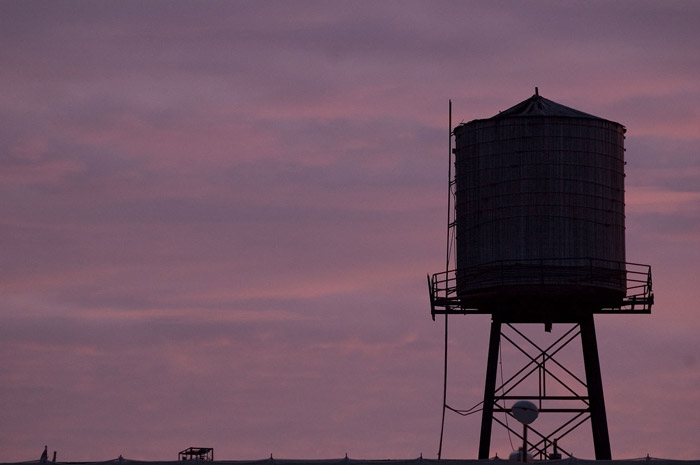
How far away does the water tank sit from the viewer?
67375 mm

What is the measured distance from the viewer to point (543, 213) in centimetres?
6762

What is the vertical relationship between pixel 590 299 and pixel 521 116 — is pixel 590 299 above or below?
below

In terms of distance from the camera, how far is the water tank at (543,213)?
67.4m

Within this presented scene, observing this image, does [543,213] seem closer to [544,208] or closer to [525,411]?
[544,208]

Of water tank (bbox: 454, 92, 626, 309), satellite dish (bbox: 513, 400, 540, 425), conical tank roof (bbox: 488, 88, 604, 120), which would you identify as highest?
conical tank roof (bbox: 488, 88, 604, 120)

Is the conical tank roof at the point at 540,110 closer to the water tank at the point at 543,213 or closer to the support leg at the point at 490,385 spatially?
the water tank at the point at 543,213

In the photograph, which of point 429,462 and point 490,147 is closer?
point 429,462

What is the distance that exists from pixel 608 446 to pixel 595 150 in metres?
10.3

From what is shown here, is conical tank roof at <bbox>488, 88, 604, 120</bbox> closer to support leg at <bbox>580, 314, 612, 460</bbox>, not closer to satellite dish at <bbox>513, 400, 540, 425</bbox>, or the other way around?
support leg at <bbox>580, 314, 612, 460</bbox>

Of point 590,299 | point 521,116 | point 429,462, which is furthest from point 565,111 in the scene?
point 429,462

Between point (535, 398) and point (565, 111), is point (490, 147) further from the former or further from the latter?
point (535, 398)

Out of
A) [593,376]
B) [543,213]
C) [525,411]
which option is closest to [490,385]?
[593,376]

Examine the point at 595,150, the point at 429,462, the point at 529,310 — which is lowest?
the point at 429,462

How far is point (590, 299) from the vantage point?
225 ft
